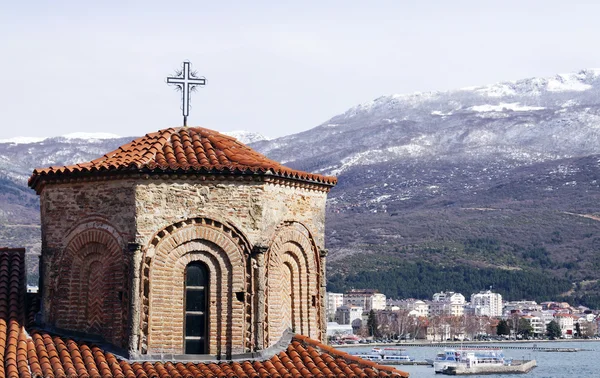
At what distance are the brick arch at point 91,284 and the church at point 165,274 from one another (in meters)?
0.02

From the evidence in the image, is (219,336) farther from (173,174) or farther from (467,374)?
(467,374)

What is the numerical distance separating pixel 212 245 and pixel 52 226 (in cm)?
273

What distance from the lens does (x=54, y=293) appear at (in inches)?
789

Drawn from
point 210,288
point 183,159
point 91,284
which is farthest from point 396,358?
point 183,159

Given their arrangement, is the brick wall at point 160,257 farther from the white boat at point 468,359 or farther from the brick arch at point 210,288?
→ the white boat at point 468,359

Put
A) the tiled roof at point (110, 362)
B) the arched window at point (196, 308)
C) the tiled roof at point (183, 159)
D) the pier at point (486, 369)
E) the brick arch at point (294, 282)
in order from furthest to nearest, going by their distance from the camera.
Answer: the pier at point (486, 369) < the brick arch at point (294, 282) < the arched window at point (196, 308) < the tiled roof at point (183, 159) < the tiled roof at point (110, 362)

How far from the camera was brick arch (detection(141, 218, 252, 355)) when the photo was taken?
1920cm

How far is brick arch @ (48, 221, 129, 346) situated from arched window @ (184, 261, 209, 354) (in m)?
0.99

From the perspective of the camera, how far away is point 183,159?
19719 millimetres

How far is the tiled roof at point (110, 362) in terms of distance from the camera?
1823 cm

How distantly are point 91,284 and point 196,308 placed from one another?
178 cm

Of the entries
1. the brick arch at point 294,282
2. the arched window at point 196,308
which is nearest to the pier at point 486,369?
the brick arch at point 294,282

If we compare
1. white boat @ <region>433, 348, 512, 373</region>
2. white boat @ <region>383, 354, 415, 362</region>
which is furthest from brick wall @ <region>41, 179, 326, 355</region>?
white boat @ <region>383, 354, 415, 362</region>

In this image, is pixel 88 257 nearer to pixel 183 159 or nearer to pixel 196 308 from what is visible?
pixel 196 308
